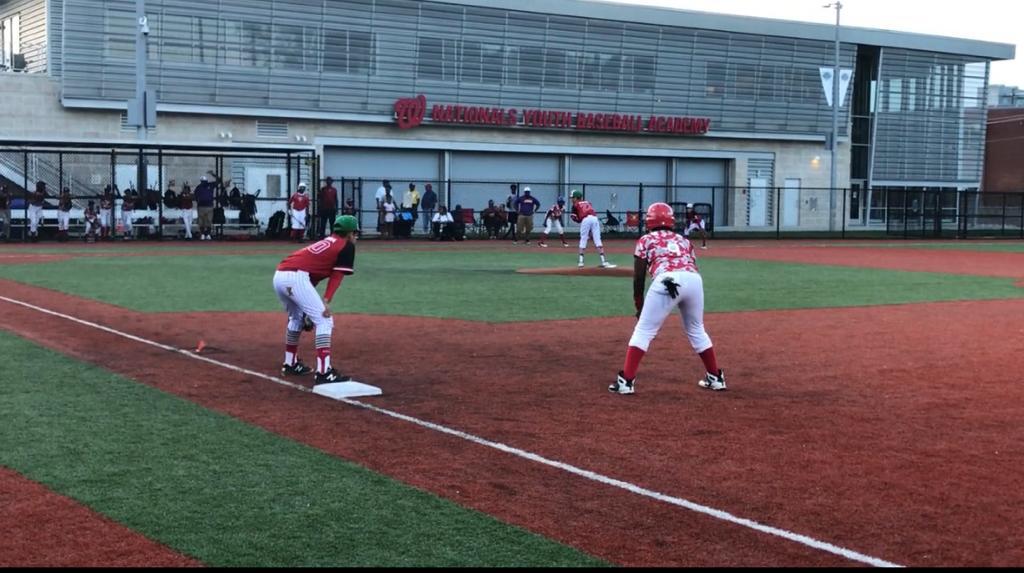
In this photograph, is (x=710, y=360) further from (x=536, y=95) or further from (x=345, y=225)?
(x=536, y=95)

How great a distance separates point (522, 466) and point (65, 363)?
5822 mm

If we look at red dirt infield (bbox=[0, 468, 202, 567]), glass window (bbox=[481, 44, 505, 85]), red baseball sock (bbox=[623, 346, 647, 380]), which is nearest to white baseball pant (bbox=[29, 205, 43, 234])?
glass window (bbox=[481, 44, 505, 85])

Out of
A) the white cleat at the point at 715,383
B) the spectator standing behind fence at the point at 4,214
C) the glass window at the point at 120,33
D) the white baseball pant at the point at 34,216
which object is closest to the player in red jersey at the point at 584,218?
the white cleat at the point at 715,383

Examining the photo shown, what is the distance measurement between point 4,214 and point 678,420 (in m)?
29.1

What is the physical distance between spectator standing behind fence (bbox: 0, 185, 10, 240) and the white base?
2627cm

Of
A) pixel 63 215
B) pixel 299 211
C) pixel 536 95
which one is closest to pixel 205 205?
pixel 299 211

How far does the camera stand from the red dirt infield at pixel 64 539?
5.25 m

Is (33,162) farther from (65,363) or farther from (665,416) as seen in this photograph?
(665,416)

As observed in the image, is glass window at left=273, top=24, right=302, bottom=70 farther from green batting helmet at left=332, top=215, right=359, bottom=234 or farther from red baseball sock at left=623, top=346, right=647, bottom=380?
red baseball sock at left=623, top=346, right=647, bottom=380

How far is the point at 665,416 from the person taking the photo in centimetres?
888

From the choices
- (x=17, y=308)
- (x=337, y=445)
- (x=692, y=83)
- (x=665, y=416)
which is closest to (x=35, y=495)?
(x=337, y=445)

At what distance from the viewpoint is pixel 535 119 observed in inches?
A: 1957

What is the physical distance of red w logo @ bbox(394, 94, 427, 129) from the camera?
46031mm

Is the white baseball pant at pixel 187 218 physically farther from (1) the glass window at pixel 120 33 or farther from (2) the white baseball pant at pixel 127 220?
(1) the glass window at pixel 120 33
